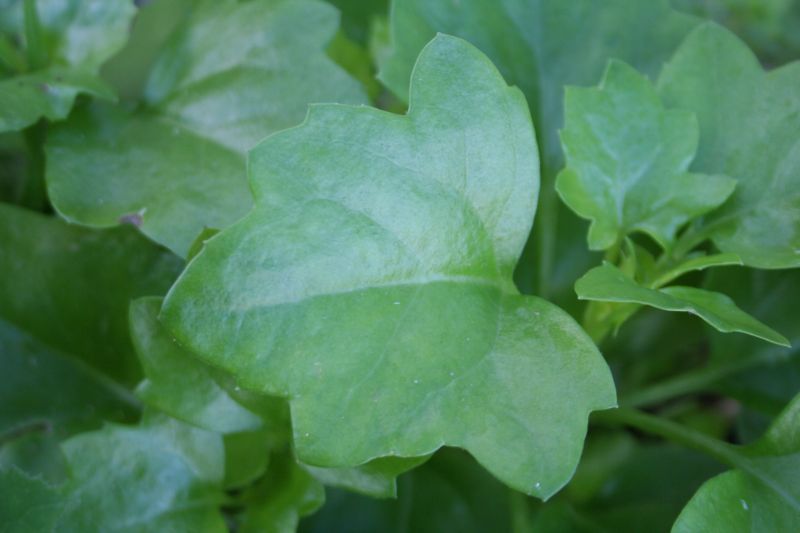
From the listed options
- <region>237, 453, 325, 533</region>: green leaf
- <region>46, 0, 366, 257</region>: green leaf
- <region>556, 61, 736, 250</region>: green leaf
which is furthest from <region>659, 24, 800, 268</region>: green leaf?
<region>237, 453, 325, 533</region>: green leaf

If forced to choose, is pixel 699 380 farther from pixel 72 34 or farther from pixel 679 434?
pixel 72 34

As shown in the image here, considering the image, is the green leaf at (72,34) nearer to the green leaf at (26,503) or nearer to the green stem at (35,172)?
the green stem at (35,172)

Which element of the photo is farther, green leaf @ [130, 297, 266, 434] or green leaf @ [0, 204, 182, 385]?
green leaf @ [0, 204, 182, 385]

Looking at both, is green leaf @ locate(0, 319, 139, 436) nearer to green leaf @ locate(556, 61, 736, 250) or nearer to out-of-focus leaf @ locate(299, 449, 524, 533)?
out-of-focus leaf @ locate(299, 449, 524, 533)

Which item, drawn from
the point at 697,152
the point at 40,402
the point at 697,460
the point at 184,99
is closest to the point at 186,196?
the point at 184,99

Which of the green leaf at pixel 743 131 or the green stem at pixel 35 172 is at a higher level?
the green leaf at pixel 743 131

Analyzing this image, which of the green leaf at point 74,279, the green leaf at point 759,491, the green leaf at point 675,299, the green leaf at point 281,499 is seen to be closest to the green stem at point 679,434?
the green leaf at point 759,491

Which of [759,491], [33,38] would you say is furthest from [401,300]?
[33,38]

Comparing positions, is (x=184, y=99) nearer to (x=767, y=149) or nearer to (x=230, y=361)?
(x=230, y=361)
